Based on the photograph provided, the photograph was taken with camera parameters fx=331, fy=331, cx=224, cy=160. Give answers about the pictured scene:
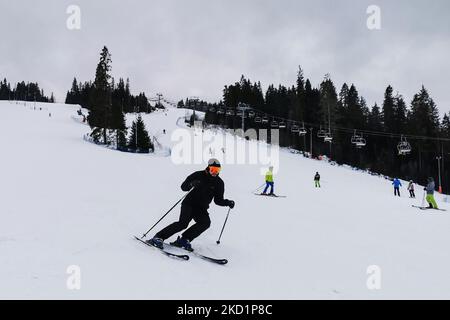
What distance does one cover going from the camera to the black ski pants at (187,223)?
19.0ft

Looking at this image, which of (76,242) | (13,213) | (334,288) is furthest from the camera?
(13,213)

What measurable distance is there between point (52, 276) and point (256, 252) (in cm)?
361

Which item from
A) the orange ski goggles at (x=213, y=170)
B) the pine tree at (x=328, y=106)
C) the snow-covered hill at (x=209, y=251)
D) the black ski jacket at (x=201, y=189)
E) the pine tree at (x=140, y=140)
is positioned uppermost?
the pine tree at (x=328, y=106)

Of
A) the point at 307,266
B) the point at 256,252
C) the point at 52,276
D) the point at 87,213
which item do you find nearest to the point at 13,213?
the point at 87,213

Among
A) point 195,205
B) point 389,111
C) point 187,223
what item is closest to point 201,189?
point 195,205

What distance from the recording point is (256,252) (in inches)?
250

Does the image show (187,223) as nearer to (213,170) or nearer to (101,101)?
(213,170)

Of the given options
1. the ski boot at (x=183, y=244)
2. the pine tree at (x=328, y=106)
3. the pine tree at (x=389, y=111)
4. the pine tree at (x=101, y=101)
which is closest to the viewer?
the ski boot at (x=183, y=244)

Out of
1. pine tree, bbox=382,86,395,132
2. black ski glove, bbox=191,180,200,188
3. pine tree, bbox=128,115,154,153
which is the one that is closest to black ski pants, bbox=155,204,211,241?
black ski glove, bbox=191,180,200,188

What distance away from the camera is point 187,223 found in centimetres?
582

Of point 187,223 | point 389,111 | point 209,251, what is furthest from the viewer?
point 389,111

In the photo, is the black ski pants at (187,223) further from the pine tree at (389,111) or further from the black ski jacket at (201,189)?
the pine tree at (389,111)

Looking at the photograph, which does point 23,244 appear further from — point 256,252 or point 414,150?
point 414,150

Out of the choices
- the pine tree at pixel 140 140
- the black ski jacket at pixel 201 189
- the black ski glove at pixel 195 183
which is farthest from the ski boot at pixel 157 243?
the pine tree at pixel 140 140
